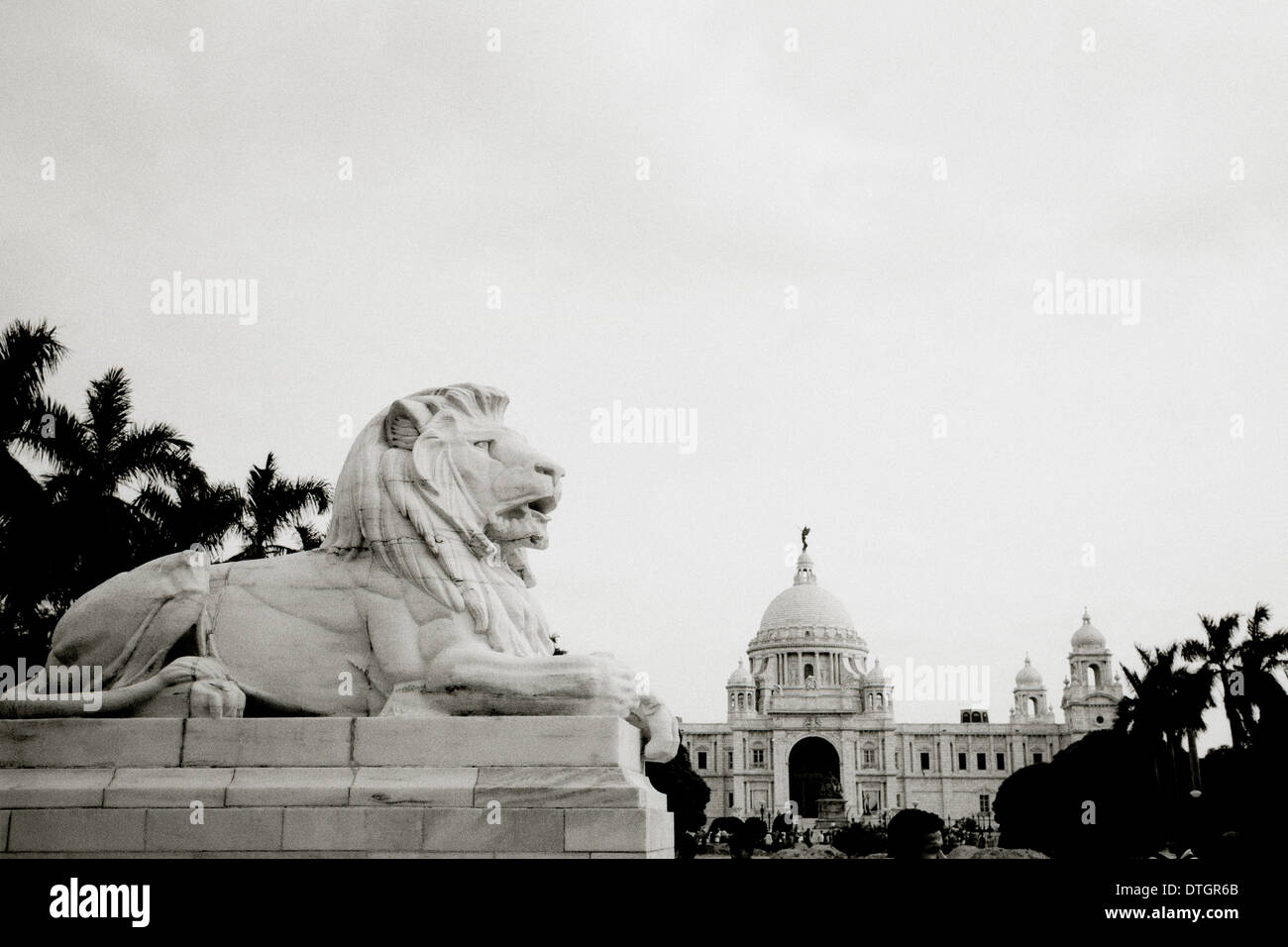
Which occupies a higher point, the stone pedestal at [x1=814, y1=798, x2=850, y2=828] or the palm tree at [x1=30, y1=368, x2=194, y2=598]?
the palm tree at [x1=30, y1=368, x2=194, y2=598]

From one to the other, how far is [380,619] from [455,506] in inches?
28.6

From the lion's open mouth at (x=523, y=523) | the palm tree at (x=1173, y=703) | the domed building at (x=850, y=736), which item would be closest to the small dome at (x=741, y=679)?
the domed building at (x=850, y=736)

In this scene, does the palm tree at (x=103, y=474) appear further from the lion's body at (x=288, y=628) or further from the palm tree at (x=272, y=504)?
the lion's body at (x=288, y=628)

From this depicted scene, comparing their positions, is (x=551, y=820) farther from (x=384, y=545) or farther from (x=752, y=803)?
(x=752, y=803)

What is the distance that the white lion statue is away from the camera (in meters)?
6.24

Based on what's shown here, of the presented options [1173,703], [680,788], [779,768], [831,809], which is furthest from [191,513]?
[779,768]

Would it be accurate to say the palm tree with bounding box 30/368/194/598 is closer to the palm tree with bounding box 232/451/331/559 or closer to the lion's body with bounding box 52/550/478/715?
the palm tree with bounding box 232/451/331/559

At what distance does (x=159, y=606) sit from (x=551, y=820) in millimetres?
2483

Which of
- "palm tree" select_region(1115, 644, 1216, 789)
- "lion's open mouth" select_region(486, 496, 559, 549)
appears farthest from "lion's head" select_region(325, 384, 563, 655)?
"palm tree" select_region(1115, 644, 1216, 789)

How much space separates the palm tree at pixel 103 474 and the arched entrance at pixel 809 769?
86375 mm

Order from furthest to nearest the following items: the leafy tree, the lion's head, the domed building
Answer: the domed building
the leafy tree
the lion's head

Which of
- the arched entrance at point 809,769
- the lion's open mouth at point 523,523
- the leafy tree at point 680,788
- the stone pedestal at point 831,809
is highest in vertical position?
the lion's open mouth at point 523,523

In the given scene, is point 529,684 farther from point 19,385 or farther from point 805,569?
point 805,569

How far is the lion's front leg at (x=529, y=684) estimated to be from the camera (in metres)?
6.13
